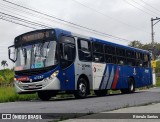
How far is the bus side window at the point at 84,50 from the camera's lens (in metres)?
18.6

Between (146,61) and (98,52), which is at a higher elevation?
(98,52)

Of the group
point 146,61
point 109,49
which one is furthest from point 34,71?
point 146,61

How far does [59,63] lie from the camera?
1691 centimetres

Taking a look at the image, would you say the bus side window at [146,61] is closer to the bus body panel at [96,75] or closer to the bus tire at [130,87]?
the bus body panel at [96,75]

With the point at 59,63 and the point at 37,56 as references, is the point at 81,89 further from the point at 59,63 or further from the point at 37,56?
the point at 37,56

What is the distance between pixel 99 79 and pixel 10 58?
5.12m

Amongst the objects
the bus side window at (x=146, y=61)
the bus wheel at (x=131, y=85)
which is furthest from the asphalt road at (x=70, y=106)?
the bus side window at (x=146, y=61)

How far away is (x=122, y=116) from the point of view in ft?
31.8

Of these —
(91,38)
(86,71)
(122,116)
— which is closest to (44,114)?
(122,116)

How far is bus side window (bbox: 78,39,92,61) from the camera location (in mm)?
18592

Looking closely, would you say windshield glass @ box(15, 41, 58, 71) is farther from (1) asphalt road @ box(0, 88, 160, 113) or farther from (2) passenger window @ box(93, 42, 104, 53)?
(2) passenger window @ box(93, 42, 104, 53)

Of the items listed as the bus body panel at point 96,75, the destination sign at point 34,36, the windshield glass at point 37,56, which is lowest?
the bus body panel at point 96,75

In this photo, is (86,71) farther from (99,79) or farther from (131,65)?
(131,65)

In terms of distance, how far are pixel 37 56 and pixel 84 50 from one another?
9.62 ft
